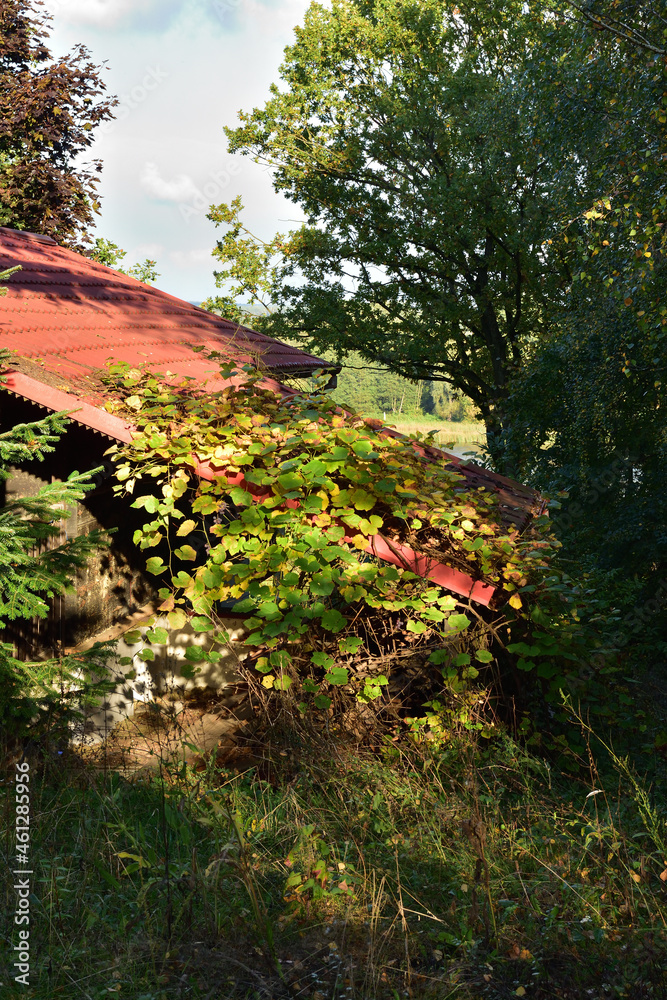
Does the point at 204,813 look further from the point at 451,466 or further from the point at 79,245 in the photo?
the point at 79,245

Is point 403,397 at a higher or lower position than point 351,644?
higher

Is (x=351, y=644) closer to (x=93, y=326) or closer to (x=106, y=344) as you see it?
(x=106, y=344)

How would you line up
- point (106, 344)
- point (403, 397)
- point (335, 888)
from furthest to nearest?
point (403, 397), point (106, 344), point (335, 888)

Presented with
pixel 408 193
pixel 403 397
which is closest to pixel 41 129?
pixel 408 193

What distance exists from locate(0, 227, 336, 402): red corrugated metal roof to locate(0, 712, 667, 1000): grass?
253 cm

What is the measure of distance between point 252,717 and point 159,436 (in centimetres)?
187

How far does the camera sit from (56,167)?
16.3 meters

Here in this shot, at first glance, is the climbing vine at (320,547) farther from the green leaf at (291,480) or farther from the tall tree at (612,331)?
the tall tree at (612,331)

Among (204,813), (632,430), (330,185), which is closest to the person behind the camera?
(204,813)

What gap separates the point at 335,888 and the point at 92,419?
2926mm

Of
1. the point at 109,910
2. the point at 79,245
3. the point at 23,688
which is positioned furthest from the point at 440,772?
the point at 79,245

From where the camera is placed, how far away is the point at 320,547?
13.4 ft

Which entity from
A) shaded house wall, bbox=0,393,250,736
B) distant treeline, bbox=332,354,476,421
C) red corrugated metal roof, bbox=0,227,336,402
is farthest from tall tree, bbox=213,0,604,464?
distant treeline, bbox=332,354,476,421

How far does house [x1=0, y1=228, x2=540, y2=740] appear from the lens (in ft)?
14.8
